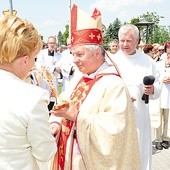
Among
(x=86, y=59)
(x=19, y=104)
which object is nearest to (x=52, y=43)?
(x=86, y=59)

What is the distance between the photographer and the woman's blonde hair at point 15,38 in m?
1.65

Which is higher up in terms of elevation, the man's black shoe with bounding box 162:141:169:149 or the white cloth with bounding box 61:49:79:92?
the white cloth with bounding box 61:49:79:92

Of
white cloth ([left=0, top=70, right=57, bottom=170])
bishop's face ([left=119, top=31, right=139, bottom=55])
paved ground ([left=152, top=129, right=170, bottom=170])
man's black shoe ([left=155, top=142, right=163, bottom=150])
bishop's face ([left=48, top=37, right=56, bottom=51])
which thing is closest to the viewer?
white cloth ([left=0, top=70, right=57, bottom=170])

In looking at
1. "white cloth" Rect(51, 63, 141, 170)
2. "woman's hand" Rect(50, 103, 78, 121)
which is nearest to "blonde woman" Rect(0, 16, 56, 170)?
"woman's hand" Rect(50, 103, 78, 121)

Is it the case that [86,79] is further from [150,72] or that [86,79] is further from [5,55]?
[150,72]

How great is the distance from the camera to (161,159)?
542cm

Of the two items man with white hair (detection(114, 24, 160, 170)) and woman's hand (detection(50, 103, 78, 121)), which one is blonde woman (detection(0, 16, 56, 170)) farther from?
man with white hair (detection(114, 24, 160, 170))

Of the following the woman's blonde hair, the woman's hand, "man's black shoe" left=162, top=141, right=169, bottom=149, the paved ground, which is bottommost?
"man's black shoe" left=162, top=141, right=169, bottom=149

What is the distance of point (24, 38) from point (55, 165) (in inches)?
58.6

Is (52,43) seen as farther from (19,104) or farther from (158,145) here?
(19,104)

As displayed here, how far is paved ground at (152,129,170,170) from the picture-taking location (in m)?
5.08

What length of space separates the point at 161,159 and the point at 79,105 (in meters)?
3.09

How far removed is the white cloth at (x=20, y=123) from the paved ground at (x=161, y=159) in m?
3.65

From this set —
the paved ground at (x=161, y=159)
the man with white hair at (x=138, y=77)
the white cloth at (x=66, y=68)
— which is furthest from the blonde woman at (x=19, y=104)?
the white cloth at (x=66, y=68)
